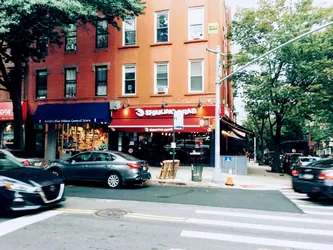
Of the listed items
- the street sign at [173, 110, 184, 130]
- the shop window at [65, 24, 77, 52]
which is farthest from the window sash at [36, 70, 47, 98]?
the street sign at [173, 110, 184, 130]

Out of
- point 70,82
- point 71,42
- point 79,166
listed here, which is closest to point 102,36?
point 71,42

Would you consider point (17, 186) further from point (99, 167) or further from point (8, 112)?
point (8, 112)

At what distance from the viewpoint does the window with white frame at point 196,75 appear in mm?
18172

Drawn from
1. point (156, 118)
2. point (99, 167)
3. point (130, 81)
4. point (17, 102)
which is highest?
point (130, 81)

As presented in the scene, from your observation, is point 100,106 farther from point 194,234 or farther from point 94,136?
point 194,234

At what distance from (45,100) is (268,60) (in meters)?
15.5

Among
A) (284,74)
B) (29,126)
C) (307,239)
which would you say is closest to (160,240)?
(307,239)

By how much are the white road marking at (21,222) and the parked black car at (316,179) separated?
7.44 meters

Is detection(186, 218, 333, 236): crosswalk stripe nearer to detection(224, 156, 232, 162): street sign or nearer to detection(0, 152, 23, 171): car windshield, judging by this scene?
detection(0, 152, 23, 171): car windshield

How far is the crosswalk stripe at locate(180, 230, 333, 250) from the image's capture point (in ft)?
16.9

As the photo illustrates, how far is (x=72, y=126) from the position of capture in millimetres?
20531

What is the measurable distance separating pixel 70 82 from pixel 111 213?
15.5m

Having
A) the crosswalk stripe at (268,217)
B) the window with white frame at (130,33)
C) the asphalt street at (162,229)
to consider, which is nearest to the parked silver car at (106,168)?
the asphalt street at (162,229)

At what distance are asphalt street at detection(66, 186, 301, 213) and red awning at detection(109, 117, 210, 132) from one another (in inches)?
241
